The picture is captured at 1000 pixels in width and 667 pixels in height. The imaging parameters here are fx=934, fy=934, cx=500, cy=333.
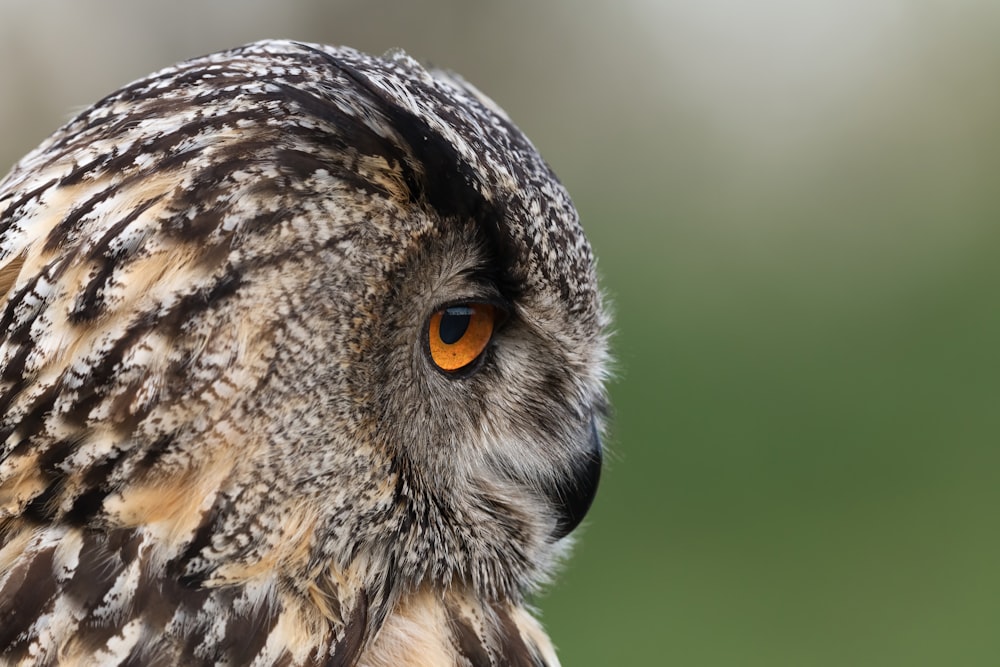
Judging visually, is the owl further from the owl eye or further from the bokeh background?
the bokeh background

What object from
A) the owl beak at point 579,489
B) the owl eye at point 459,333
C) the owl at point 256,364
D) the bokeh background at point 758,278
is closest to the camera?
the owl at point 256,364

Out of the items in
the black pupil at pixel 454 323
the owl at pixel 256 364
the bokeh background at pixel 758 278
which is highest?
the bokeh background at pixel 758 278

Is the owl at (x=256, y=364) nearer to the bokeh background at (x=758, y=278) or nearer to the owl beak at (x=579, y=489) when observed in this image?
the owl beak at (x=579, y=489)

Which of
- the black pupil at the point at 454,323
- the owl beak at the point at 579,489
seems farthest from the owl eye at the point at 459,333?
the owl beak at the point at 579,489

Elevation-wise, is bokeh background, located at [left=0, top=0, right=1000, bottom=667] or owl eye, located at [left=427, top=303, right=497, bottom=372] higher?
bokeh background, located at [left=0, top=0, right=1000, bottom=667]

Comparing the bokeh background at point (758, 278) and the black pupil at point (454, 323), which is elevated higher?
the bokeh background at point (758, 278)

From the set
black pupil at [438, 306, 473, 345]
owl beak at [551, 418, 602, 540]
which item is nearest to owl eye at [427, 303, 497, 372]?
black pupil at [438, 306, 473, 345]

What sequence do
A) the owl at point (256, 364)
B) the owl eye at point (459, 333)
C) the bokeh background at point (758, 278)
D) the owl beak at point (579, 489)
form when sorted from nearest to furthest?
the owl at point (256, 364) < the owl eye at point (459, 333) < the owl beak at point (579, 489) < the bokeh background at point (758, 278)
